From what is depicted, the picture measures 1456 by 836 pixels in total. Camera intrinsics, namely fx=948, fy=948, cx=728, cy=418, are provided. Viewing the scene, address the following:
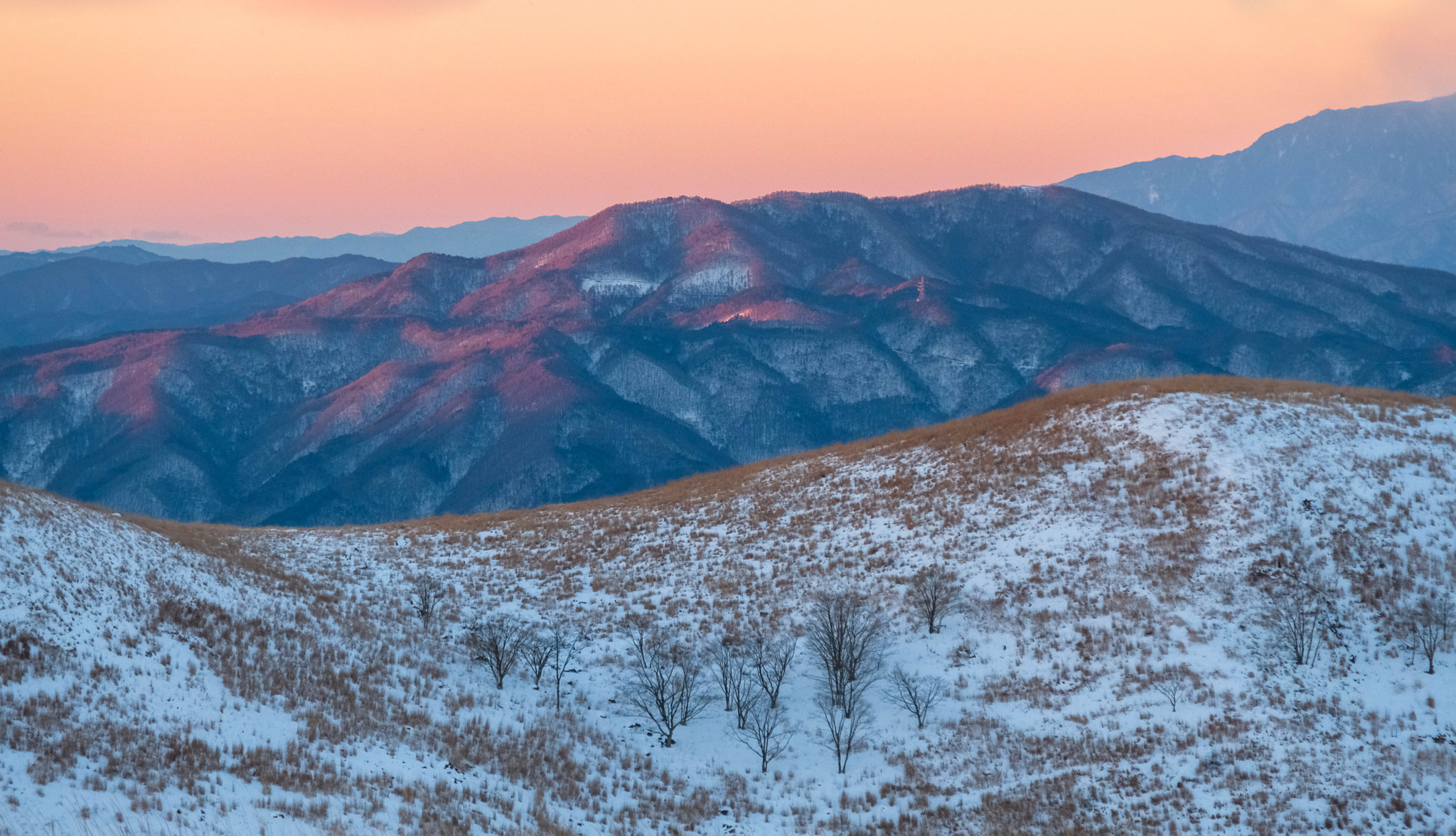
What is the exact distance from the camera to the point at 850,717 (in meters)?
37.5

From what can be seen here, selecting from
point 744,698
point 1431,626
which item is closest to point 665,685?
point 744,698

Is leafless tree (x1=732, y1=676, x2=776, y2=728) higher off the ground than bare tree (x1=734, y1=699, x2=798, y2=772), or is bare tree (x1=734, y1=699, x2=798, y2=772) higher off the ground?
leafless tree (x1=732, y1=676, x2=776, y2=728)

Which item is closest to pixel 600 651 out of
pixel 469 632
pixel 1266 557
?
pixel 469 632

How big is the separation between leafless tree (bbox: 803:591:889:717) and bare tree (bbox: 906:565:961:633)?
71.2 inches

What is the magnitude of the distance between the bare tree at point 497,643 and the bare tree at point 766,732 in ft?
34.1

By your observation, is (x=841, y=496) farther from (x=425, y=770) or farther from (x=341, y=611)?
(x=425, y=770)

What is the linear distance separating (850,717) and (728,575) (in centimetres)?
1426

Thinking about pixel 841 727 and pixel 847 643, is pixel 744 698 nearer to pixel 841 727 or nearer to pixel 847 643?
pixel 847 643

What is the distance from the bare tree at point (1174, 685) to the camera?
34281 millimetres

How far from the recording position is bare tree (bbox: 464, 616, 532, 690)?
40344mm

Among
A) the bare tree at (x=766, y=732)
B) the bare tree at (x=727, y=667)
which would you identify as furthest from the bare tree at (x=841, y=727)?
the bare tree at (x=727, y=667)

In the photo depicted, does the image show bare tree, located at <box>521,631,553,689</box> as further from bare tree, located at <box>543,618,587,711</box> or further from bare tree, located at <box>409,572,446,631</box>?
bare tree, located at <box>409,572,446,631</box>

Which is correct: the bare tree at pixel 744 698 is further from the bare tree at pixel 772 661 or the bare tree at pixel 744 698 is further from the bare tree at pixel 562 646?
the bare tree at pixel 562 646

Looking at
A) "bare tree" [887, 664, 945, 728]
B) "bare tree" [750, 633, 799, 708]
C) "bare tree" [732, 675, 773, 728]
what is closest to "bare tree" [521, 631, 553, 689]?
"bare tree" [732, 675, 773, 728]
